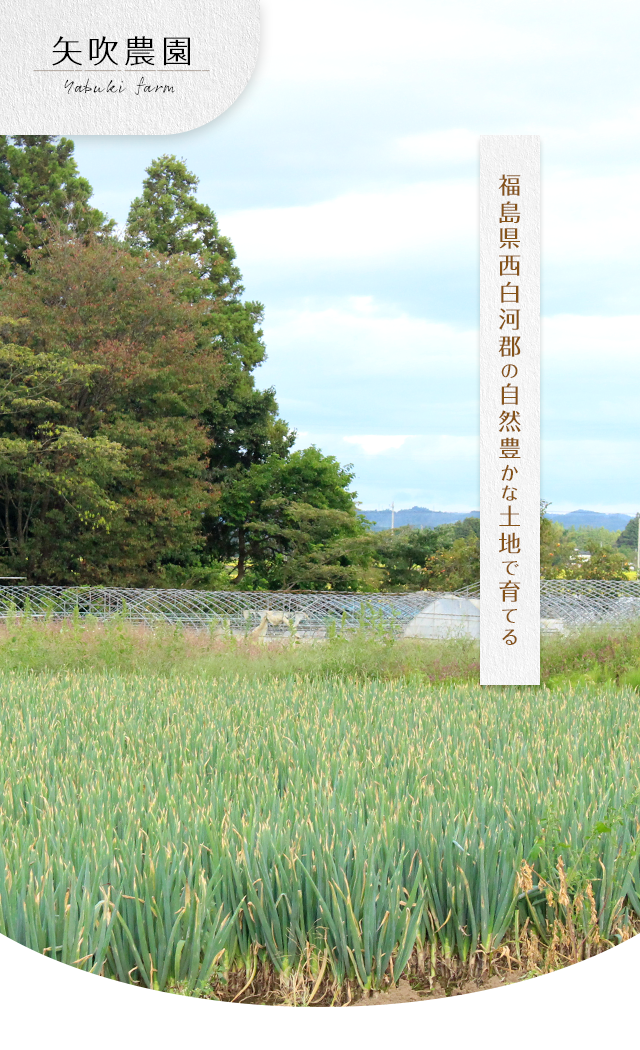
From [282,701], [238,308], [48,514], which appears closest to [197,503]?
[48,514]

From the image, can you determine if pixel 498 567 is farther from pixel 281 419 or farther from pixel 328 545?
pixel 281 419

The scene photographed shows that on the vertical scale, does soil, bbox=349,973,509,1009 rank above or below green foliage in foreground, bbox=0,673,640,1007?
below

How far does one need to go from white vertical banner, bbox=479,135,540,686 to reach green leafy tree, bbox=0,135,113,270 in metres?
19.2

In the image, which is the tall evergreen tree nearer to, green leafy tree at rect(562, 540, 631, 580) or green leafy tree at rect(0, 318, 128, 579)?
green leafy tree at rect(0, 318, 128, 579)

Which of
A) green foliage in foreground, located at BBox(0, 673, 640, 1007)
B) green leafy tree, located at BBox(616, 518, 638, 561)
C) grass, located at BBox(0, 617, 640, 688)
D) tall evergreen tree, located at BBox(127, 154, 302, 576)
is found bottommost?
green foliage in foreground, located at BBox(0, 673, 640, 1007)

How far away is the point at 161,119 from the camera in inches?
181

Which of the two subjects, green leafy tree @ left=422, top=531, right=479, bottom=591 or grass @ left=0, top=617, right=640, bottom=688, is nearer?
grass @ left=0, top=617, right=640, bottom=688

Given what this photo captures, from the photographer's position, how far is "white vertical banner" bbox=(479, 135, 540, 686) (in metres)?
5.36

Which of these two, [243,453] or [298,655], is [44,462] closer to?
[243,453]

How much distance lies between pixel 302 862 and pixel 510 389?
329cm

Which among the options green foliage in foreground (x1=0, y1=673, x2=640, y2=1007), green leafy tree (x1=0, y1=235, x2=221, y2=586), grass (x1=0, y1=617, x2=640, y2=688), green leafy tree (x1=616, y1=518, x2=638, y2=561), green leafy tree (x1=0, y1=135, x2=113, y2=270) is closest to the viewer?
green foliage in foreground (x1=0, y1=673, x2=640, y2=1007)

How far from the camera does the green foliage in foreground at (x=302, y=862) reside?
2.77 meters

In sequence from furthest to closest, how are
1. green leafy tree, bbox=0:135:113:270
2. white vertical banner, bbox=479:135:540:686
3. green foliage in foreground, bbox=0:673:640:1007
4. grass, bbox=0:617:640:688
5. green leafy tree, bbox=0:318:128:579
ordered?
green leafy tree, bbox=0:135:113:270 → green leafy tree, bbox=0:318:128:579 → grass, bbox=0:617:640:688 → white vertical banner, bbox=479:135:540:686 → green foliage in foreground, bbox=0:673:640:1007

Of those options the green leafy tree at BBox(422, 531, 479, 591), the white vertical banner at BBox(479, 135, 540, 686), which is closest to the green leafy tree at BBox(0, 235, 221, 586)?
the green leafy tree at BBox(422, 531, 479, 591)
